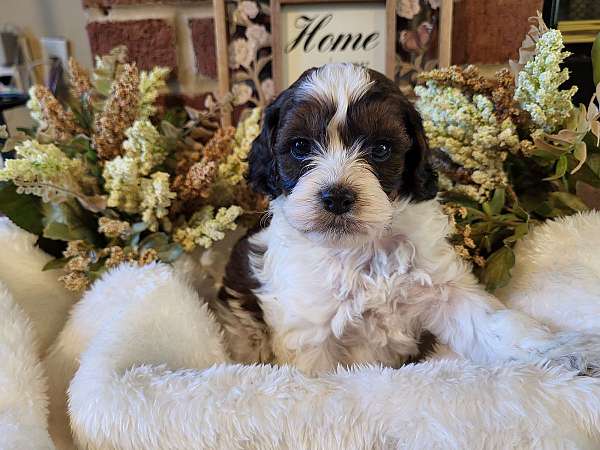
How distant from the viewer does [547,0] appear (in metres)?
1.87

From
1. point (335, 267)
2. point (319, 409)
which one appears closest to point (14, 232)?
Answer: point (335, 267)

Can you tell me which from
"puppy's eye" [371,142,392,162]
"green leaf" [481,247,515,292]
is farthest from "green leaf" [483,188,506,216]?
"puppy's eye" [371,142,392,162]

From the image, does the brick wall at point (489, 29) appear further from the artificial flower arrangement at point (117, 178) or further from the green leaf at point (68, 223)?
the green leaf at point (68, 223)

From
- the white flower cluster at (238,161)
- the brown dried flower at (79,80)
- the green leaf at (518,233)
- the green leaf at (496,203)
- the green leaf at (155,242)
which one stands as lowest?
the green leaf at (155,242)

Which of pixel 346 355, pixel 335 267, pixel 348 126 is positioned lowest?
pixel 346 355

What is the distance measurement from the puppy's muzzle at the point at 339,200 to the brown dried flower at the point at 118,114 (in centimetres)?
80

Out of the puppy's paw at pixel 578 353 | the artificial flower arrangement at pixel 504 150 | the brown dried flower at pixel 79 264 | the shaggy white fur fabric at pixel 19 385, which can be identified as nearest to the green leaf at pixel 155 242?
the brown dried flower at pixel 79 264

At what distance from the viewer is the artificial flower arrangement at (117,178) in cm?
159

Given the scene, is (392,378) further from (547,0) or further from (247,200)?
(547,0)

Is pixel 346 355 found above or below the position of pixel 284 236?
below

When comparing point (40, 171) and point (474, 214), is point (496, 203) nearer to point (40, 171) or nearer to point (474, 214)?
point (474, 214)

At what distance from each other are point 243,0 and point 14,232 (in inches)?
43.8

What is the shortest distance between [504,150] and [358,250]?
542 mm

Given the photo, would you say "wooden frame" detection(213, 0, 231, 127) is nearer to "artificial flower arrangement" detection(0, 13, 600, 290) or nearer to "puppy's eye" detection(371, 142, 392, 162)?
"artificial flower arrangement" detection(0, 13, 600, 290)
